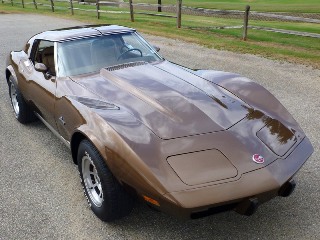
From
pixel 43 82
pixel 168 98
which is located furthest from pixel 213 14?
pixel 168 98

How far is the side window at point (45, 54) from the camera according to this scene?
4530 mm

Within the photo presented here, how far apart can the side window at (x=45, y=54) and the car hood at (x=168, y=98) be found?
640mm

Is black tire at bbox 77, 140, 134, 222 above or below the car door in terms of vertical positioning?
below

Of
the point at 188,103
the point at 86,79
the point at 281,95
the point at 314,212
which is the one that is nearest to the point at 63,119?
the point at 86,79

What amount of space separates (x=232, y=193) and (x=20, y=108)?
3.94 meters

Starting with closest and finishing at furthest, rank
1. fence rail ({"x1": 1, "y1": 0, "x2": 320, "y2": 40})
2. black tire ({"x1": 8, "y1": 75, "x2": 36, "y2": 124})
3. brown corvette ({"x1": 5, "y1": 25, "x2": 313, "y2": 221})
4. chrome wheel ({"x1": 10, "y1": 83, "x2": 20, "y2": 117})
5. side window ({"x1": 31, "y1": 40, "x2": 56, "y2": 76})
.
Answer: brown corvette ({"x1": 5, "y1": 25, "x2": 313, "y2": 221}), side window ({"x1": 31, "y1": 40, "x2": 56, "y2": 76}), black tire ({"x1": 8, "y1": 75, "x2": 36, "y2": 124}), chrome wheel ({"x1": 10, "y1": 83, "x2": 20, "y2": 117}), fence rail ({"x1": 1, "y1": 0, "x2": 320, "y2": 40})

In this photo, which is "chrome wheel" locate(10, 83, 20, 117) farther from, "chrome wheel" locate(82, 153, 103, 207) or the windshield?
"chrome wheel" locate(82, 153, 103, 207)

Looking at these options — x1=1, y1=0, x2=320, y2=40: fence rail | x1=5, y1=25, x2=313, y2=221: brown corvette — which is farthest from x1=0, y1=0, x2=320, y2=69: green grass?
x1=5, y1=25, x2=313, y2=221: brown corvette

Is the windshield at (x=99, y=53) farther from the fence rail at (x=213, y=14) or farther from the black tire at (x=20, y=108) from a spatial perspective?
the fence rail at (x=213, y=14)

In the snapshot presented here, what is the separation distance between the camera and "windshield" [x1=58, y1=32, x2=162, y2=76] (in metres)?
4.31

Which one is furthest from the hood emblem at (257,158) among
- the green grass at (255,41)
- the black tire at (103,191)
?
the green grass at (255,41)

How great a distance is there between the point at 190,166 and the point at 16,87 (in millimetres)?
3634

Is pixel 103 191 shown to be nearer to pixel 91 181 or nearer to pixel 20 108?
pixel 91 181

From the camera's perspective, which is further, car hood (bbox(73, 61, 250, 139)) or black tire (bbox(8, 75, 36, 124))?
Result: black tire (bbox(8, 75, 36, 124))
